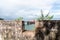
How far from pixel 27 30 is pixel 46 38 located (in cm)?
80

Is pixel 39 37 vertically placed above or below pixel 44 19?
below

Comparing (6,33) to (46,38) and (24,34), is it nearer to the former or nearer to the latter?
(24,34)

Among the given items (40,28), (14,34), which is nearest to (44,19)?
(40,28)

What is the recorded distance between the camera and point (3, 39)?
884 centimetres

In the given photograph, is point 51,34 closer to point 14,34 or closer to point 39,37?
point 39,37

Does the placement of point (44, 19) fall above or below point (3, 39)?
above

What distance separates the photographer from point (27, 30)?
28.1 ft

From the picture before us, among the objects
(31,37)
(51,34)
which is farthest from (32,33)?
(51,34)

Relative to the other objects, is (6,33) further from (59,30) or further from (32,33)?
(59,30)

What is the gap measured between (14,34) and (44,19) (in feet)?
3.90

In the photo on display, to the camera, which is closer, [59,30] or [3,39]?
[59,30]

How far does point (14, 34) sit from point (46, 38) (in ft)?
3.94

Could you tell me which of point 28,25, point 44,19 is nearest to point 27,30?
point 28,25

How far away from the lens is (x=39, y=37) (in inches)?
324
